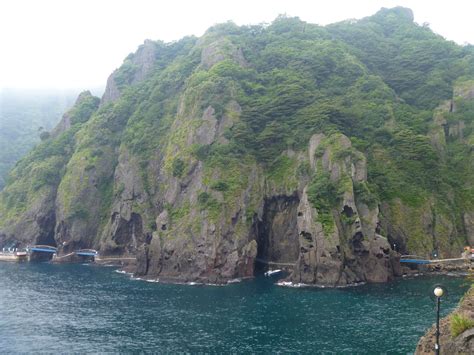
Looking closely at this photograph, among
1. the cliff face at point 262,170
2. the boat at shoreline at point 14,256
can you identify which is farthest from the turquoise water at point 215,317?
the boat at shoreline at point 14,256

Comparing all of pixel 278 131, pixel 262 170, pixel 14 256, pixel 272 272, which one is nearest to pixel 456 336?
pixel 272 272

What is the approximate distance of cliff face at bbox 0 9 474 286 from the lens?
9494cm

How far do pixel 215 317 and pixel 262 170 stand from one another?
53156 mm

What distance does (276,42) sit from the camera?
15300cm

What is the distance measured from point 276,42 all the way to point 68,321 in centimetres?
11653

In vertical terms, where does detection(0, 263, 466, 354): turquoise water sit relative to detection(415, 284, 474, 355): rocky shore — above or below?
below

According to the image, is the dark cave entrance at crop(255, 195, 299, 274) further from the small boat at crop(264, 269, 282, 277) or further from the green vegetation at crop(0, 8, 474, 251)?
the green vegetation at crop(0, 8, 474, 251)

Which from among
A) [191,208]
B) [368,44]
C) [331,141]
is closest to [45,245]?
[191,208]

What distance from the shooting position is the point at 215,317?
6512cm

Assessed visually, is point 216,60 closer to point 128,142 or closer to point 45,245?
point 128,142

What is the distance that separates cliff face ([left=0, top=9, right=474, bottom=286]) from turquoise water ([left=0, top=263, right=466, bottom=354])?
35.2 ft

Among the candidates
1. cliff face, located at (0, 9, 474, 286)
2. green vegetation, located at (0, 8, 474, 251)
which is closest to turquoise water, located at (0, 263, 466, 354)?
cliff face, located at (0, 9, 474, 286)

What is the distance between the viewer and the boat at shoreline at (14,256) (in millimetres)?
125812

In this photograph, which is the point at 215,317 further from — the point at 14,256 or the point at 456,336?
the point at 14,256
